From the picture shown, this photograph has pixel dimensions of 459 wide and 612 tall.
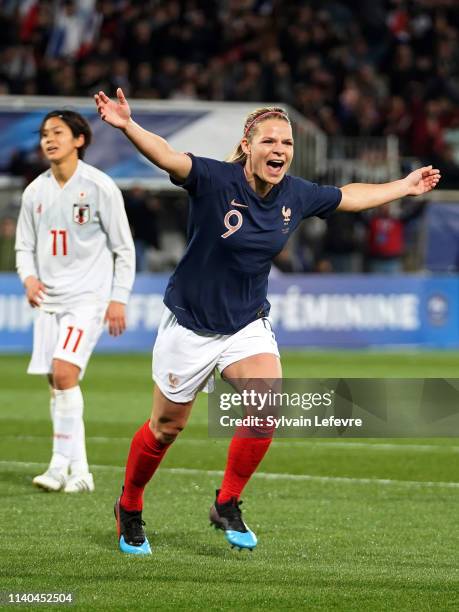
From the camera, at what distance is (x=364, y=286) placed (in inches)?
822

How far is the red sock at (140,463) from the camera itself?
675cm

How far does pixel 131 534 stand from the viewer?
6770 millimetres

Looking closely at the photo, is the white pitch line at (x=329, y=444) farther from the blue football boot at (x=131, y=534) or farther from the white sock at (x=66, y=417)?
the blue football boot at (x=131, y=534)

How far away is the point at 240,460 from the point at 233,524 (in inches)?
12.4

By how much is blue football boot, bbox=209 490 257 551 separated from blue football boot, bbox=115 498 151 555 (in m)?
0.36

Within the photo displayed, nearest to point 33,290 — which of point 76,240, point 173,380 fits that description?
point 76,240

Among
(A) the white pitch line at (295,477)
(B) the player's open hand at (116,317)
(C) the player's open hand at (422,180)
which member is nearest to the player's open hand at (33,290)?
(B) the player's open hand at (116,317)

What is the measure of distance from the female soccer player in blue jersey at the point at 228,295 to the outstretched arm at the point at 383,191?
0.16ft

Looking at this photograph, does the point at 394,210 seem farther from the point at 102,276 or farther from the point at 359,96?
the point at 102,276

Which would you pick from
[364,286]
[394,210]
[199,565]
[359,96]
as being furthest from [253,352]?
[359,96]

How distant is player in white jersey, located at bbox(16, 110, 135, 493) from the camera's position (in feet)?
29.2

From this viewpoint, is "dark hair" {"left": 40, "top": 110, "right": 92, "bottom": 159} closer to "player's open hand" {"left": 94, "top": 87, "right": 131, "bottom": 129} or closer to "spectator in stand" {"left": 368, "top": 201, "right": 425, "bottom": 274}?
"player's open hand" {"left": 94, "top": 87, "right": 131, "bottom": 129}

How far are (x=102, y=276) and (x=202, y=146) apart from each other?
12.1 metres

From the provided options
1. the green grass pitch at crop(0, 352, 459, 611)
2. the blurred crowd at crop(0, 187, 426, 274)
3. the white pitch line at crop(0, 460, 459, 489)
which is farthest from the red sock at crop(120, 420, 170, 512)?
the blurred crowd at crop(0, 187, 426, 274)
